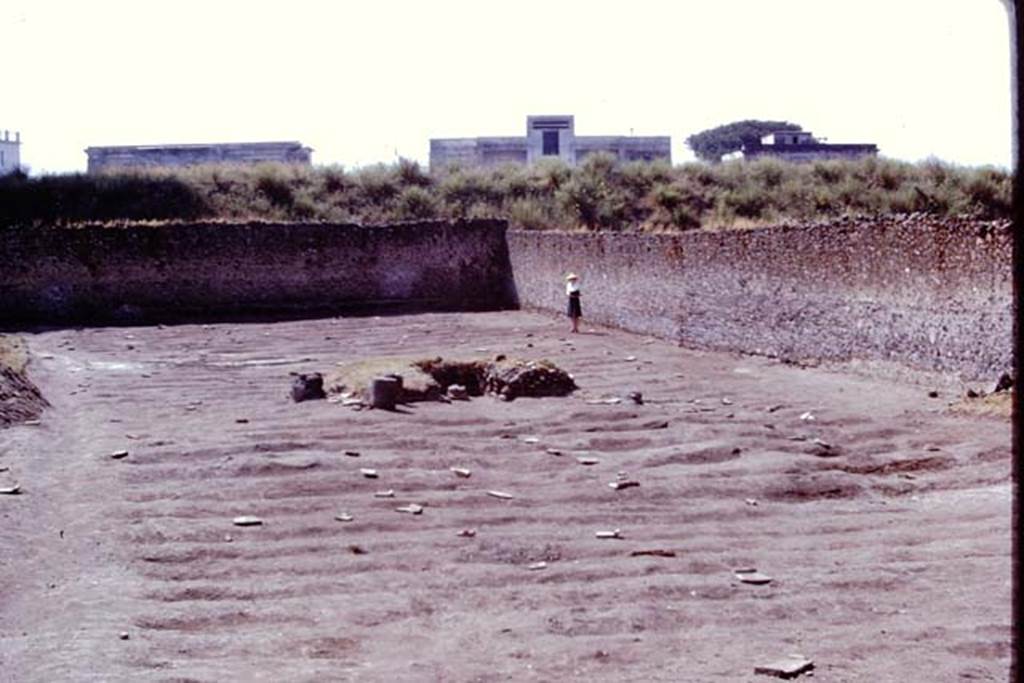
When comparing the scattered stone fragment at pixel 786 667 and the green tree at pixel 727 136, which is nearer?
the scattered stone fragment at pixel 786 667

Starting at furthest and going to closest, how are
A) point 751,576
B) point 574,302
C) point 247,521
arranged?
point 574,302 < point 247,521 < point 751,576

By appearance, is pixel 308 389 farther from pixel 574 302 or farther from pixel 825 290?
pixel 574 302

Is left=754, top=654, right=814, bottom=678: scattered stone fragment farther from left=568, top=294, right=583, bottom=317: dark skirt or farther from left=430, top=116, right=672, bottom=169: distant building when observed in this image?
left=430, top=116, right=672, bottom=169: distant building

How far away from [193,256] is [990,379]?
22.0m

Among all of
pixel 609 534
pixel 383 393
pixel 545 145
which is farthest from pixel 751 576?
pixel 545 145

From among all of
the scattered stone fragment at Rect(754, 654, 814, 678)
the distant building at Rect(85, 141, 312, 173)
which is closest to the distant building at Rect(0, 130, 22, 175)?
the distant building at Rect(85, 141, 312, 173)

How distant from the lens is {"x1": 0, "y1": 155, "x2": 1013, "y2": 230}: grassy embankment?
117ft

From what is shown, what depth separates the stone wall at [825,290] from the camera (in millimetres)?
13836

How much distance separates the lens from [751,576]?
24.3ft

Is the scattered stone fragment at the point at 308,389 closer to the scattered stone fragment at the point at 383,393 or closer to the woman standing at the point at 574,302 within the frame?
the scattered stone fragment at the point at 383,393

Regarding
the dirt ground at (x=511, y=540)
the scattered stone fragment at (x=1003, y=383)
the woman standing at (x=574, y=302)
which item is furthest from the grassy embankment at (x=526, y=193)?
the dirt ground at (x=511, y=540)

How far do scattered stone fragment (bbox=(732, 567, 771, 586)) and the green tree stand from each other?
66483mm

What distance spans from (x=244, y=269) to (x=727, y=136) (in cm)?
4840

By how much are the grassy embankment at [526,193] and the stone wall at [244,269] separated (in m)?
2.68
